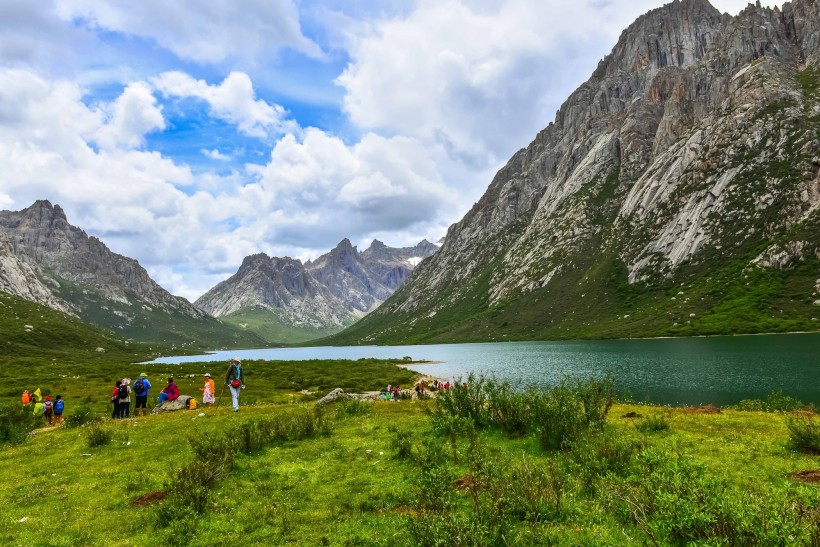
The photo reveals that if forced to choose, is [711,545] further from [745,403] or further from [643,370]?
[643,370]

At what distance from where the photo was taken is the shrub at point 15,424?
28.5m

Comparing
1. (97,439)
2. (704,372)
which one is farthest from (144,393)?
(704,372)

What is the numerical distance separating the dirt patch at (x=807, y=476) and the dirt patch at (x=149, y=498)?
20.9 meters

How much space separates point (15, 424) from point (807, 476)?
42.8 metres

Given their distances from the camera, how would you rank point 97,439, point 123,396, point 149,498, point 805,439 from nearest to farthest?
point 149,498, point 805,439, point 97,439, point 123,396

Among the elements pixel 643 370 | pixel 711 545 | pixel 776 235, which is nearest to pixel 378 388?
pixel 643 370

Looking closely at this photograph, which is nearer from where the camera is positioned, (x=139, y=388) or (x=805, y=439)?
(x=805, y=439)

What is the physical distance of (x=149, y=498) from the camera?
51.5ft

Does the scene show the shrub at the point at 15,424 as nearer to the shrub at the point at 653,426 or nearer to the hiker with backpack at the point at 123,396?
the hiker with backpack at the point at 123,396

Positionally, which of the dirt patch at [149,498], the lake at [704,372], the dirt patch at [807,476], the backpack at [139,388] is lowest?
the lake at [704,372]

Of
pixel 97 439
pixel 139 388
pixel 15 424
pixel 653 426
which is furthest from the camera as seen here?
pixel 139 388

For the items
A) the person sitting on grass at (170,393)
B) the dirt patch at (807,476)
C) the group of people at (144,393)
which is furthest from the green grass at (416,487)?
the person sitting on grass at (170,393)

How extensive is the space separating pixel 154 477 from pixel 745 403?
134ft

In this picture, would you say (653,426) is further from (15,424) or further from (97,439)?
(15,424)
